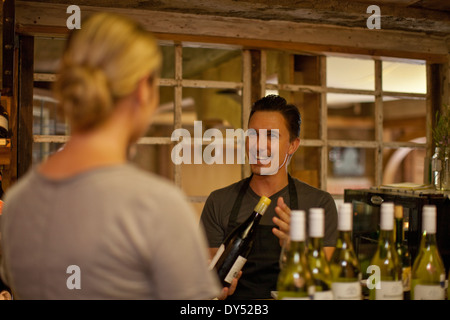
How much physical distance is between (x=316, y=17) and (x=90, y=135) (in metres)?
2.20

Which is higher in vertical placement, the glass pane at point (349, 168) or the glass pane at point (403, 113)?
the glass pane at point (403, 113)

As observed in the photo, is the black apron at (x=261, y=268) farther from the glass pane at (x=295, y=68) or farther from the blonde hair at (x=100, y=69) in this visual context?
the glass pane at (x=295, y=68)

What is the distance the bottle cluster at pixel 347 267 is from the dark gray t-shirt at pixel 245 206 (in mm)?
551

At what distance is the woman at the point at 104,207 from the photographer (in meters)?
0.68

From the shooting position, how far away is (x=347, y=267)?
4.01 ft

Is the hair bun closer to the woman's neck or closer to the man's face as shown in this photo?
the woman's neck

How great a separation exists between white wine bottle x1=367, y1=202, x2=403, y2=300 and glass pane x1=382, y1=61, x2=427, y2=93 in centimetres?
239

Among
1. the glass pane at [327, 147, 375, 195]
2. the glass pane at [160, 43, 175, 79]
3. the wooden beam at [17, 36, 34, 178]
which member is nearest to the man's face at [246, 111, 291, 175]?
the wooden beam at [17, 36, 34, 178]

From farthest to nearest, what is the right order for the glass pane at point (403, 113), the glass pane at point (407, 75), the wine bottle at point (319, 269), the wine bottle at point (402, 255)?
the glass pane at point (403, 113) < the glass pane at point (407, 75) < the wine bottle at point (402, 255) < the wine bottle at point (319, 269)

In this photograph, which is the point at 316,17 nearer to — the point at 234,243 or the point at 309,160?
the point at 309,160

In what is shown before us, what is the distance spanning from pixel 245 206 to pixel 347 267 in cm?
72

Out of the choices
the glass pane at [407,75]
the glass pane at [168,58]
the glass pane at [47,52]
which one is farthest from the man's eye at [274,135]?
Result: the glass pane at [168,58]

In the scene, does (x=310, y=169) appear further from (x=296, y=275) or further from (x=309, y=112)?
(x=296, y=275)

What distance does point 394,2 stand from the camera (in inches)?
98.6
